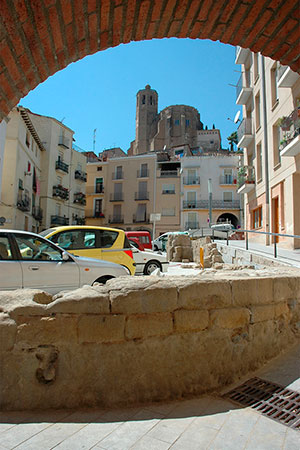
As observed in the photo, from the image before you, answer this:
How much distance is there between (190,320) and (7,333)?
162cm

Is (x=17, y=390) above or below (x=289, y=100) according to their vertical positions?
below

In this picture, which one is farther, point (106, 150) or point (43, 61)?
point (106, 150)

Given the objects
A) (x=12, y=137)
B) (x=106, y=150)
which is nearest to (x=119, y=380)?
(x=12, y=137)

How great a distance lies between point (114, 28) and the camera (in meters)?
2.26

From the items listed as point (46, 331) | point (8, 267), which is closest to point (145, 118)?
point (8, 267)

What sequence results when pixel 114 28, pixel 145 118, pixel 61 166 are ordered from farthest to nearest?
pixel 145 118 < pixel 61 166 < pixel 114 28

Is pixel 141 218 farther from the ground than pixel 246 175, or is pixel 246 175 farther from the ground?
pixel 246 175

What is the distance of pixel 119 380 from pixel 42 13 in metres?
2.82

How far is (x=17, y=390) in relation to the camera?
279cm

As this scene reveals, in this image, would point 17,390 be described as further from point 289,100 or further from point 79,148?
point 79,148

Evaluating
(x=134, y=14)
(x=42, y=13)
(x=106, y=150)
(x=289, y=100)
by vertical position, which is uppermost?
(x=106, y=150)

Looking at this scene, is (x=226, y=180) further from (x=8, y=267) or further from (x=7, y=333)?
(x=7, y=333)

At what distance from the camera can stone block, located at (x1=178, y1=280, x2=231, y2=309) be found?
3.17 meters

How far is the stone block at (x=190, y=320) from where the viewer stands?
10.3 ft
